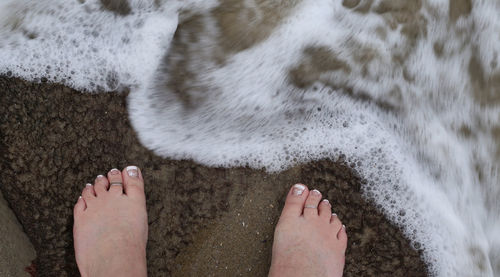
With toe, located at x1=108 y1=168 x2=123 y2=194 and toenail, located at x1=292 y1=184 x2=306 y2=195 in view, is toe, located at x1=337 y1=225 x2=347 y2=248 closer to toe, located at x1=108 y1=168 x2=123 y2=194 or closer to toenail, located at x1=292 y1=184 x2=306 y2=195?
toenail, located at x1=292 y1=184 x2=306 y2=195

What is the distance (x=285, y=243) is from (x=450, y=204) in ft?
2.20

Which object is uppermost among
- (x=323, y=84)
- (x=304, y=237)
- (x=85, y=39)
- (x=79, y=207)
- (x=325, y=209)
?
(x=85, y=39)

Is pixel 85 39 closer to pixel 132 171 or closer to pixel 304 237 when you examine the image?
pixel 132 171

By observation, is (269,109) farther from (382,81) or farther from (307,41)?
(382,81)

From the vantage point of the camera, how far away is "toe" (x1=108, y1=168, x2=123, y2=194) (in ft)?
4.63

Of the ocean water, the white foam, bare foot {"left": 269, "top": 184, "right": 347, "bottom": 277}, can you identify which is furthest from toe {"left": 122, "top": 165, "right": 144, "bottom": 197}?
bare foot {"left": 269, "top": 184, "right": 347, "bottom": 277}

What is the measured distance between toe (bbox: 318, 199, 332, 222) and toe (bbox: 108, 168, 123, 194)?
790mm

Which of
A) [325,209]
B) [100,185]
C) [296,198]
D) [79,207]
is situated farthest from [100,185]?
[325,209]

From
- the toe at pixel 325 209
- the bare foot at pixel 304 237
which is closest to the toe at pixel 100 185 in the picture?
the bare foot at pixel 304 237

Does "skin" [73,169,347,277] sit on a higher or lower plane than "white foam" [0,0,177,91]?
lower

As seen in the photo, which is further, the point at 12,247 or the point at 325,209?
the point at 325,209

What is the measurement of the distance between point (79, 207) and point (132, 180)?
235 mm

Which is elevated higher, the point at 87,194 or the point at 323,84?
the point at 323,84

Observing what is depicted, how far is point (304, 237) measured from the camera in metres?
1.49
